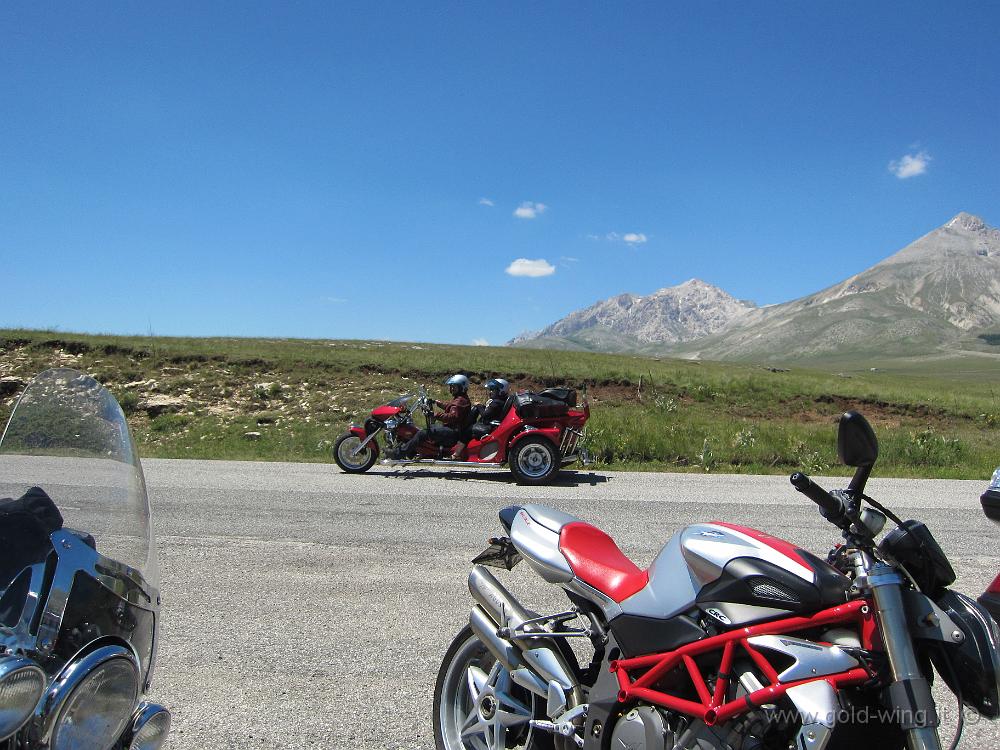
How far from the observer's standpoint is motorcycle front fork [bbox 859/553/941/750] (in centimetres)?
205

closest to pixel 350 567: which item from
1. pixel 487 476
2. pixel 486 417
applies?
pixel 487 476

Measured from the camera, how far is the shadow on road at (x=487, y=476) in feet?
35.6

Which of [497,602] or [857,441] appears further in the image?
[497,602]

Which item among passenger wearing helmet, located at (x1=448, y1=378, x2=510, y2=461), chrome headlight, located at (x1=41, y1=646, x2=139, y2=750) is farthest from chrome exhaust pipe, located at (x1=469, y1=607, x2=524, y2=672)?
passenger wearing helmet, located at (x1=448, y1=378, x2=510, y2=461)

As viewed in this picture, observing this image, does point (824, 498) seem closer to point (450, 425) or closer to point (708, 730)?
point (708, 730)

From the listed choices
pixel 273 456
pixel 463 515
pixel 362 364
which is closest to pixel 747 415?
pixel 362 364

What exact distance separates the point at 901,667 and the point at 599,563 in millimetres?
1053

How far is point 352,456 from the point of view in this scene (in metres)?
11.5

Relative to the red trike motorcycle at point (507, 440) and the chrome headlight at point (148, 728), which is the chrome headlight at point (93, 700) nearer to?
the chrome headlight at point (148, 728)

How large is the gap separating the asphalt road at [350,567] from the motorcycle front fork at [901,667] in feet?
5.52

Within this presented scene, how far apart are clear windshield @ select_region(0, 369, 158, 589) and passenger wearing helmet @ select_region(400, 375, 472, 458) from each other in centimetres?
922

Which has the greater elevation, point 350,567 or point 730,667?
point 730,667

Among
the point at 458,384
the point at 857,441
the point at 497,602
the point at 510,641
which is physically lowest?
the point at 510,641

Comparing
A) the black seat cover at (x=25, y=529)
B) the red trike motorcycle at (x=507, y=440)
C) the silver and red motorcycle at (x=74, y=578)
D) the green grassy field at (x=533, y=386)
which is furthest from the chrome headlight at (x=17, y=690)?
the green grassy field at (x=533, y=386)
